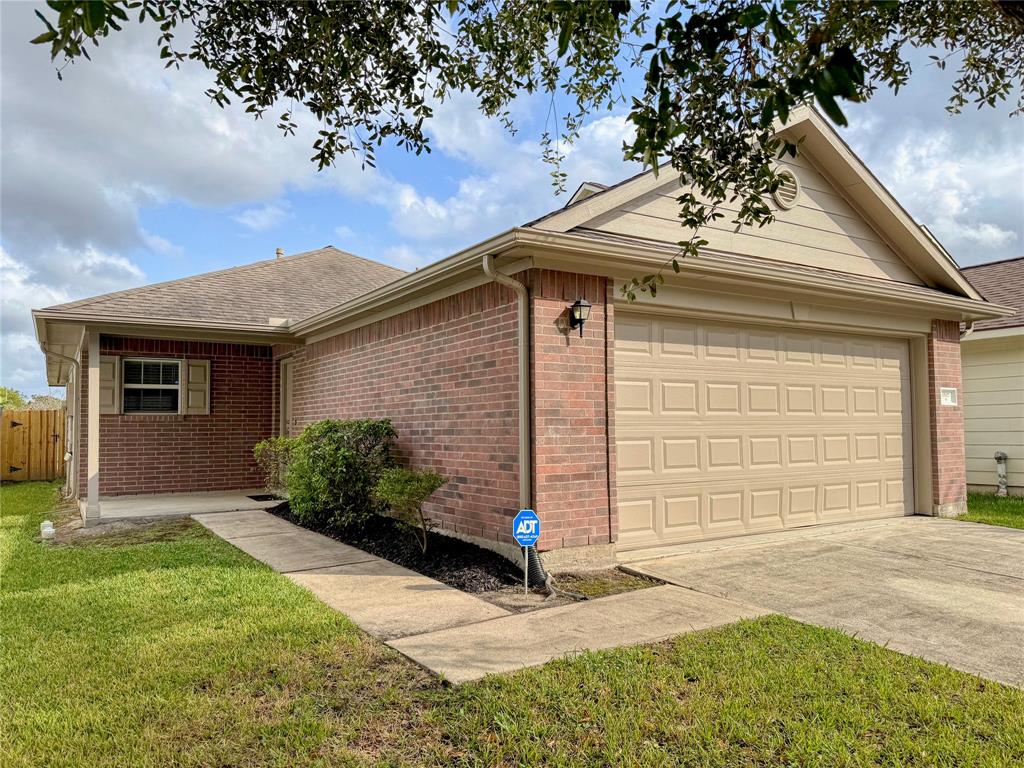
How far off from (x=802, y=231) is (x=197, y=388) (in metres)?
10.6

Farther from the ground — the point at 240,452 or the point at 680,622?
the point at 240,452

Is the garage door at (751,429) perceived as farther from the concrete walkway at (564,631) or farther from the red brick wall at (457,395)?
the concrete walkway at (564,631)

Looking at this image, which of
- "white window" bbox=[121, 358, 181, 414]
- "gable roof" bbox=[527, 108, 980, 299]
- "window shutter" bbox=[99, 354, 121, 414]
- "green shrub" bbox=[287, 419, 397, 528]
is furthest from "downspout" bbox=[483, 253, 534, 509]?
"window shutter" bbox=[99, 354, 121, 414]

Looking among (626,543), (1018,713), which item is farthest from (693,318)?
(1018,713)

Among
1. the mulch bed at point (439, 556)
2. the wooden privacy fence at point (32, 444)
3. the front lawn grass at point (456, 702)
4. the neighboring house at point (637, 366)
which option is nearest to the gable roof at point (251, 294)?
the neighboring house at point (637, 366)

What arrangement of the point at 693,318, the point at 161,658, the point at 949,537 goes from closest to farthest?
the point at 161,658
the point at 693,318
the point at 949,537

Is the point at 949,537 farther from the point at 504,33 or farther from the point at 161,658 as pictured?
the point at 161,658

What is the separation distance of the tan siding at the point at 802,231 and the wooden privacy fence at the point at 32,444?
17407 millimetres

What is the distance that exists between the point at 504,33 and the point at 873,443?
24.8 ft

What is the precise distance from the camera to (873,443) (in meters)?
9.03

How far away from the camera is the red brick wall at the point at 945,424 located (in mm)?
9328

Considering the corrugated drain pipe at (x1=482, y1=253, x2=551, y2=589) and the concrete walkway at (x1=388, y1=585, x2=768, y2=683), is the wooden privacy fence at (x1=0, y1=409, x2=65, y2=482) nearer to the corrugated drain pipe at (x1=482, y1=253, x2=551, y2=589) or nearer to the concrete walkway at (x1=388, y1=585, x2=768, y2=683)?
the corrugated drain pipe at (x1=482, y1=253, x2=551, y2=589)

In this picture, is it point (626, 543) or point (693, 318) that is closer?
point (626, 543)

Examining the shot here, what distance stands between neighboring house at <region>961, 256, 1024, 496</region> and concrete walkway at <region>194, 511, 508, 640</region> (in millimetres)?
10711
